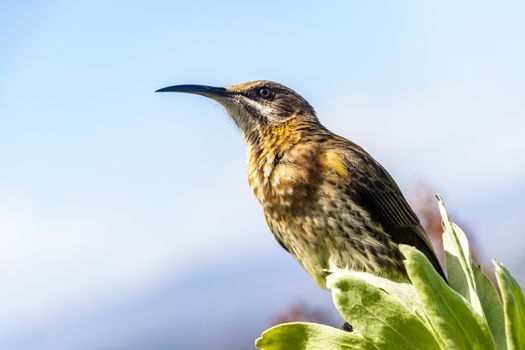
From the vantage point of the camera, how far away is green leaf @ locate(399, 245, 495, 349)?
188 cm

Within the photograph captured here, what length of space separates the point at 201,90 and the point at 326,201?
69.2 inches

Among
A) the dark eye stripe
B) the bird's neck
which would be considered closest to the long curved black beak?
the dark eye stripe

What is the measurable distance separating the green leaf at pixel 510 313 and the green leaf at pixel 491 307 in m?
0.16

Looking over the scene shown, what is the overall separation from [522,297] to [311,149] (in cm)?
404

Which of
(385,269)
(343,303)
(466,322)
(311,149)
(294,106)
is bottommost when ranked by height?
(385,269)

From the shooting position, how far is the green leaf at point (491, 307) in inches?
76.5

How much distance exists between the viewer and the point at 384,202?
5.70m

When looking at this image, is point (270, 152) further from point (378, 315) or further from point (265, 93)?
point (378, 315)

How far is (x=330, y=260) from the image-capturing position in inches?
204

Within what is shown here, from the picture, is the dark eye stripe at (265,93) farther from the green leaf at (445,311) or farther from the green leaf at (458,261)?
the green leaf at (445,311)

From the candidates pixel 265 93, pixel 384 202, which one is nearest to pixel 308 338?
pixel 384 202

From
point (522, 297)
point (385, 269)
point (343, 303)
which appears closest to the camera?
point (522, 297)

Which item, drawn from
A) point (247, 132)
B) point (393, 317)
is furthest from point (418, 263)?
point (247, 132)

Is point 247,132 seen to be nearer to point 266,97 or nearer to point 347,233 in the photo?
point 266,97
